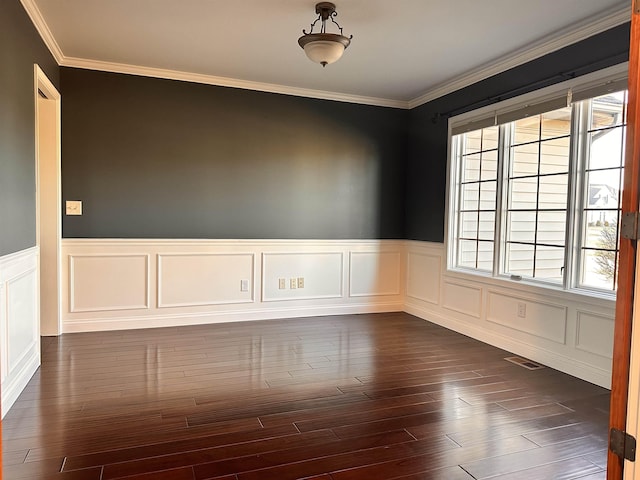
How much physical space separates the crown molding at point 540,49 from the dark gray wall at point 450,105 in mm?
42

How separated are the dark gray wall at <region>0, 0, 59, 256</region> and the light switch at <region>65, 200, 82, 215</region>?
0.97 metres

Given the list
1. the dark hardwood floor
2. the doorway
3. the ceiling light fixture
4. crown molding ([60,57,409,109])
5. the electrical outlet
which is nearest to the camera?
the dark hardwood floor

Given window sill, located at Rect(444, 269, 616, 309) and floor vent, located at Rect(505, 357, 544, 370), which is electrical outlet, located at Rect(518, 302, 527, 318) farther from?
floor vent, located at Rect(505, 357, 544, 370)

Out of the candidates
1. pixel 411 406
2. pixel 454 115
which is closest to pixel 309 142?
pixel 454 115

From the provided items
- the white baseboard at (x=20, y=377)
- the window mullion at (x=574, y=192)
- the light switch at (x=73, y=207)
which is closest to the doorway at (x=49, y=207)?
the light switch at (x=73, y=207)

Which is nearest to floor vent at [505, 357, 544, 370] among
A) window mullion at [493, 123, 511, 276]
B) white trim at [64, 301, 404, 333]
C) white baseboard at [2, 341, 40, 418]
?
window mullion at [493, 123, 511, 276]

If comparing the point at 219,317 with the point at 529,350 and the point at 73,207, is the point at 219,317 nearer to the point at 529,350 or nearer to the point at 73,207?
the point at 73,207

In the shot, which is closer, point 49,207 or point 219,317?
point 49,207

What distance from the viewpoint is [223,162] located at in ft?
16.0

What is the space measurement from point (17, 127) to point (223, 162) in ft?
6.94

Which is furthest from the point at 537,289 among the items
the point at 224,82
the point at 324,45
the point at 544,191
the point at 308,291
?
the point at 224,82

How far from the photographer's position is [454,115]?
480 cm

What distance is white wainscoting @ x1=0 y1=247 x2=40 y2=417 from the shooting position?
271cm

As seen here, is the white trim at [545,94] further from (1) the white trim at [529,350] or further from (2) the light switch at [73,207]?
(2) the light switch at [73,207]
